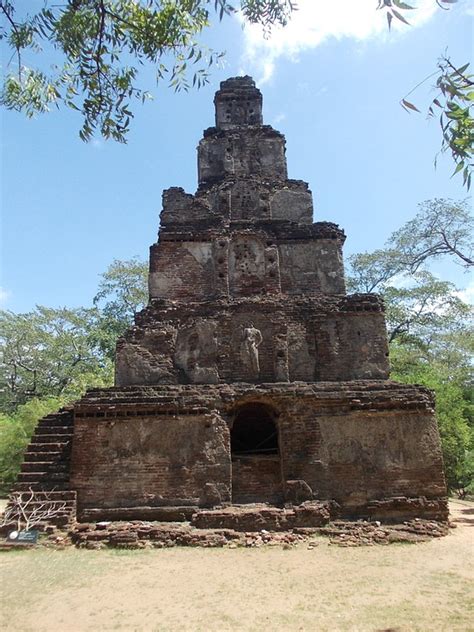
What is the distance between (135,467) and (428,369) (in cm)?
1657

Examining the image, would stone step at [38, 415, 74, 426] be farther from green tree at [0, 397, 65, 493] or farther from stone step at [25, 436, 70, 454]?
green tree at [0, 397, 65, 493]

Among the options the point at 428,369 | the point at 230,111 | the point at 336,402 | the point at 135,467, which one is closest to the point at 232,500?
the point at 135,467

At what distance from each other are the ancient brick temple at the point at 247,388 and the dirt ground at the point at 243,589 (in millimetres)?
1648

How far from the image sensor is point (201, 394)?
11.3 m

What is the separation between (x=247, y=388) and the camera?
11.4m

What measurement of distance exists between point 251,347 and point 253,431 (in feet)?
8.34

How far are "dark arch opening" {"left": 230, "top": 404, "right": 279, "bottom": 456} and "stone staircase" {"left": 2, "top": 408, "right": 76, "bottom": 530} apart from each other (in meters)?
4.27

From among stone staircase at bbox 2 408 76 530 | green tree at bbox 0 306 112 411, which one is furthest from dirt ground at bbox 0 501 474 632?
green tree at bbox 0 306 112 411

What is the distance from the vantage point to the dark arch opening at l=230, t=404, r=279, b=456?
13.1 m

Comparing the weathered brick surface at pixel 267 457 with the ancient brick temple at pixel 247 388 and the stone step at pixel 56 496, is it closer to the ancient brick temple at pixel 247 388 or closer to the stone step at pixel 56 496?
the ancient brick temple at pixel 247 388

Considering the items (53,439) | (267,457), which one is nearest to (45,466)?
(53,439)

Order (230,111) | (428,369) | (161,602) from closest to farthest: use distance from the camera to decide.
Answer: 1. (161,602)
2. (230,111)
3. (428,369)

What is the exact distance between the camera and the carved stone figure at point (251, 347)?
1254 centimetres

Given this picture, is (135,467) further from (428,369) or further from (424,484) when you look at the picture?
(428,369)
